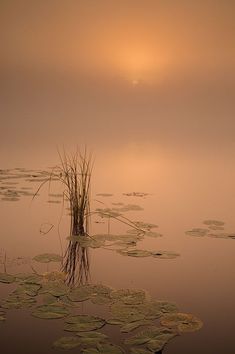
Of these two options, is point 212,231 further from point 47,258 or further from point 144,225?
point 47,258

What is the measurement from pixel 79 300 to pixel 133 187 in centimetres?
233

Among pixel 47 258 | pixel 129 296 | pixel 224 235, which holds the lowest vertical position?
pixel 129 296

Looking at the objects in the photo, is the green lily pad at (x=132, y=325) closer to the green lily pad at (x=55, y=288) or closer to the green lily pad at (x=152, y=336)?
the green lily pad at (x=152, y=336)

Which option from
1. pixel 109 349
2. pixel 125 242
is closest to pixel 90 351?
pixel 109 349

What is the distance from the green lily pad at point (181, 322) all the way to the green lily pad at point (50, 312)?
354 millimetres

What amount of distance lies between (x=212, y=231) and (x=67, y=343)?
1.52m

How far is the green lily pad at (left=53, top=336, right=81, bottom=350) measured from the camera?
4.91ft

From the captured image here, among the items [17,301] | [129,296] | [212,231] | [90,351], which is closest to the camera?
[90,351]

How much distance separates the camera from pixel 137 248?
2479mm

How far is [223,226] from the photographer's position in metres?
2.93

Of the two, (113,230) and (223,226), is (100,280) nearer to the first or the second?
(113,230)

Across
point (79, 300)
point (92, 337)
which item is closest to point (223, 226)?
point (79, 300)

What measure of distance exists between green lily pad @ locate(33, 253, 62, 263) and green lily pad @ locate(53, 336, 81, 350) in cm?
74

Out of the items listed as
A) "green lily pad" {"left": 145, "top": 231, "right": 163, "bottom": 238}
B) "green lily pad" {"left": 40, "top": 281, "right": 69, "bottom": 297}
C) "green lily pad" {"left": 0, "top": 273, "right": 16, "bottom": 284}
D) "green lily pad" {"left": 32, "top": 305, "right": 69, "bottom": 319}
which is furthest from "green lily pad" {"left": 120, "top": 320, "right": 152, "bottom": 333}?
"green lily pad" {"left": 145, "top": 231, "right": 163, "bottom": 238}
